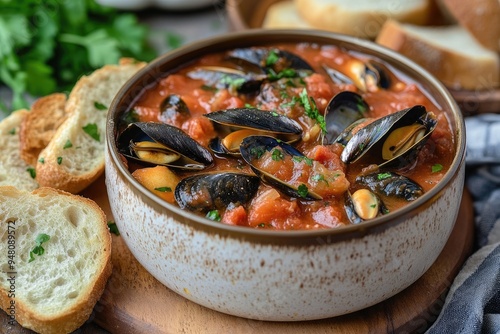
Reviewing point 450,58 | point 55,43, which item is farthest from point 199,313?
point 55,43

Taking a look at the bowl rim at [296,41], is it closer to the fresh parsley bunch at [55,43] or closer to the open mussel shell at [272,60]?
the open mussel shell at [272,60]

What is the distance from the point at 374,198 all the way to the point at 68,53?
3386 mm

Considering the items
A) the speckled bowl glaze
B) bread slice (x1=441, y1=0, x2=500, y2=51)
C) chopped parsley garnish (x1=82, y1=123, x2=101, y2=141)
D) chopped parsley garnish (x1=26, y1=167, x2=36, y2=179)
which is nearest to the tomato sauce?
the speckled bowl glaze

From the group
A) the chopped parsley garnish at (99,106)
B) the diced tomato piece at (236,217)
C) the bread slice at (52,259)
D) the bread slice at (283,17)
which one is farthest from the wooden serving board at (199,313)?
the bread slice at (283,17)

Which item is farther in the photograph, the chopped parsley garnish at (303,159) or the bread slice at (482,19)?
the bread slice at (482,19)

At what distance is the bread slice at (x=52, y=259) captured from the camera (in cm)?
303

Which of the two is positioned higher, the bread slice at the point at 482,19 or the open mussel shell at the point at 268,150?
the bread slice at the point at 482,19

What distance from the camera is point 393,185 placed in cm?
301

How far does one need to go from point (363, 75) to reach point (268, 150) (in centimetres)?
105

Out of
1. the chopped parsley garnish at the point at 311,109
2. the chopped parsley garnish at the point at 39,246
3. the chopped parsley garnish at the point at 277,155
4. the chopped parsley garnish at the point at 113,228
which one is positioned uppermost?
the chopped parsley garnish at the point at 311,109

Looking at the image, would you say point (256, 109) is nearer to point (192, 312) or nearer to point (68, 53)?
point (192, 312)

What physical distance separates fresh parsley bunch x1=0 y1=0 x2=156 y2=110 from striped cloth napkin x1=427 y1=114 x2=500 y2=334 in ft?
9.28

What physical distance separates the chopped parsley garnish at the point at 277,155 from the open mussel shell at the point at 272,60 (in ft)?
2.98

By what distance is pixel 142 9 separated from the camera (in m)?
6.39
